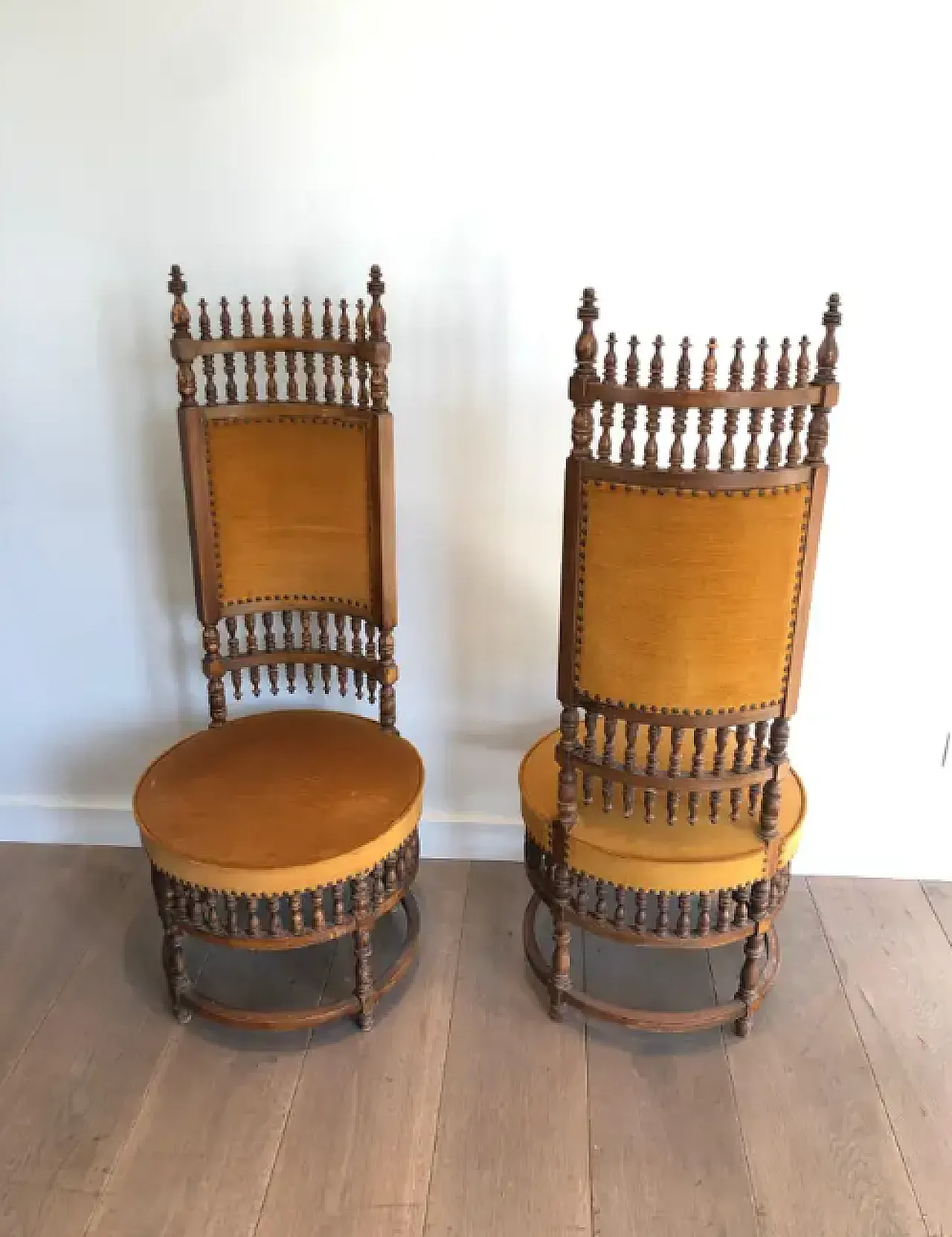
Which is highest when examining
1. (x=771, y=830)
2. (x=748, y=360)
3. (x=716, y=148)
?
(x=716, y=148)

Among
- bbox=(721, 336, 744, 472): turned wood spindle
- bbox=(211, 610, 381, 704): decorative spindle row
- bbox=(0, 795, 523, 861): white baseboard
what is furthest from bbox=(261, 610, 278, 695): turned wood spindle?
bbox=(721, 336, 744, 472): turned wood spindle

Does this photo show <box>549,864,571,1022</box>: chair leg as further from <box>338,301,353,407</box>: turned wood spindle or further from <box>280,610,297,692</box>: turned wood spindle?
<box>338,301,353,407</box>: turned wood spindle

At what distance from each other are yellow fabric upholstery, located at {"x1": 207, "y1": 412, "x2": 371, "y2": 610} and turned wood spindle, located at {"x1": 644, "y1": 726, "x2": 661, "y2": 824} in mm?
772

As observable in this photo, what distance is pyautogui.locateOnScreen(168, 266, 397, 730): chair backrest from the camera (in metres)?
2.12

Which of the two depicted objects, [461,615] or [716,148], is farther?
[461,615]

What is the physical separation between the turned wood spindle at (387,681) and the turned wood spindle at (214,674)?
380 mm

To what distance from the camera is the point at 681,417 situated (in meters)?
1.65

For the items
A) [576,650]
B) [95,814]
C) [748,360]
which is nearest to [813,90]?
[748,360]

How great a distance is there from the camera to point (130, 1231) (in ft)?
5.54

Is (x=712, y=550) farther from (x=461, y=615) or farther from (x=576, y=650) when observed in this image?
(x=461, y=615)

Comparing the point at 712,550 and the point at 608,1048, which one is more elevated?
the point at 712,550

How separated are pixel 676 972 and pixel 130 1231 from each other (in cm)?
124

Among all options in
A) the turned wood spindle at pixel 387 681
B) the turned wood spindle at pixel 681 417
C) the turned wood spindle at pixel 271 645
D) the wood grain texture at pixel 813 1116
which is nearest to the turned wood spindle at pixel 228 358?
the turned wood spindle at pixel 271 645

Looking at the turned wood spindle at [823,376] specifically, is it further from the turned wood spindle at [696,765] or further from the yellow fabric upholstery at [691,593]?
the turned wood spindle at [696,765]
